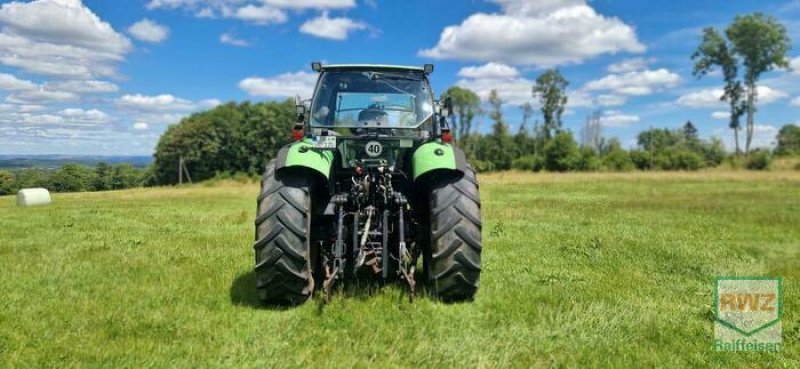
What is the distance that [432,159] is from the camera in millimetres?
5602

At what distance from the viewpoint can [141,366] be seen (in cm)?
398

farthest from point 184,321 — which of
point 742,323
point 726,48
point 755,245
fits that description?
point 726,48

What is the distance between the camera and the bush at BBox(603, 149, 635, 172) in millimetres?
53819

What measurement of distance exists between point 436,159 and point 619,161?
5488 centimetres

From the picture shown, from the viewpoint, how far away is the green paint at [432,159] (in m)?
5.52

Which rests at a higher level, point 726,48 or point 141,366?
point 726,48

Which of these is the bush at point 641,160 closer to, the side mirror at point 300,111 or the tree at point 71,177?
the tree at point 71,177

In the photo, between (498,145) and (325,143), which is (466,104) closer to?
(498,145)

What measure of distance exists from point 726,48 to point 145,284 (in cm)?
6275

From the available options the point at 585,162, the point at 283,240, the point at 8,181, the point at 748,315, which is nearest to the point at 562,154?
the point at 585,162

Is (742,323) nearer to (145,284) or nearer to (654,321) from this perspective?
(654,321)

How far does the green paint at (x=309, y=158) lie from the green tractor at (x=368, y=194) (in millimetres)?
14

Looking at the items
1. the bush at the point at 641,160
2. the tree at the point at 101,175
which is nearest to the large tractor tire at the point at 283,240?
the tree at the point at 101,175

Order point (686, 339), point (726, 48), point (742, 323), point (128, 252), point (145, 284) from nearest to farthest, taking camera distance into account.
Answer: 1. point (686, 339)
2. point (742, 323)
3. point (145, 284)
4. point (128, 252)
5. point (726, 48)
